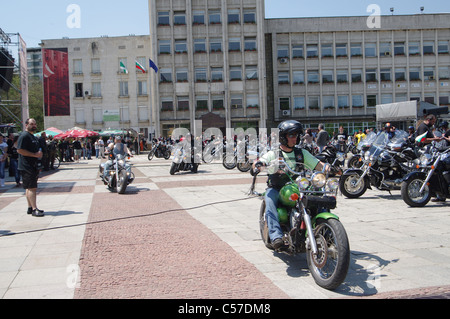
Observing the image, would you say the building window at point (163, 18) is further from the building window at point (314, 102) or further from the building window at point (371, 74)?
the building window at point (371, 74)

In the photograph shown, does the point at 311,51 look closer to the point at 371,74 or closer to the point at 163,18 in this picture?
the point at 371,74

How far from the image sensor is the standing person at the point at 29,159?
811 cm

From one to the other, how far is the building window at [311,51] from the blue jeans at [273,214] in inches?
1965

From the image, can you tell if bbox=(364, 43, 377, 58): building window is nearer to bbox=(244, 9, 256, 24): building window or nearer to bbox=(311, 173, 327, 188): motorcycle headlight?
bbox=(244, 9, 256, 24): building window

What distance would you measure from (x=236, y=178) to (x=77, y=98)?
141 feet

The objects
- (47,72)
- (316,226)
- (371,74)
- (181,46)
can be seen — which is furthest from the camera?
(371,74)

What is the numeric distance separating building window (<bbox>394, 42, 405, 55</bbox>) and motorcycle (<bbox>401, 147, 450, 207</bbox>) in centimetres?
4874

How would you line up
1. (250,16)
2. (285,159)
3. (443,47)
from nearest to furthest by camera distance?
(285,159) < (250,16) < (443,47)

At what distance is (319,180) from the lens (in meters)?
4.43

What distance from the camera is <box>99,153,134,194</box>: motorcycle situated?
450 inches

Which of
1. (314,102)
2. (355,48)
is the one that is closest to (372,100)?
(355,48)

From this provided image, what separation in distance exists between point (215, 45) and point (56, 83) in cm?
1966

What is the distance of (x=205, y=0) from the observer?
49.6m
